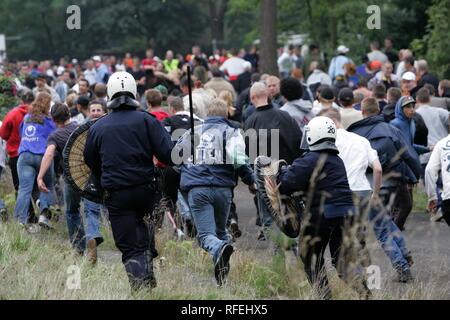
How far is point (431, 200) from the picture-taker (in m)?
12.9

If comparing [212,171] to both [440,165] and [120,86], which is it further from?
[440,165]

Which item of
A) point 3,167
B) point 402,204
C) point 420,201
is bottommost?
point 420,201

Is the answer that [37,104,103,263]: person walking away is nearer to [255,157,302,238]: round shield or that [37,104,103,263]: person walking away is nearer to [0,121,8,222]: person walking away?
[0,121,8,222]: person walking away

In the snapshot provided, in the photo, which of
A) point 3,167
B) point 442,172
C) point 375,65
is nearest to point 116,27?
point 375,65

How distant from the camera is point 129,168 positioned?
10008 millimetres

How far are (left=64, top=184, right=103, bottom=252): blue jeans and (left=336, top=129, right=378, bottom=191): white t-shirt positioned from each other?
2884mm

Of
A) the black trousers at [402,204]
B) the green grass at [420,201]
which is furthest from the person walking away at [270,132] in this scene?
the green grass at [420,201]

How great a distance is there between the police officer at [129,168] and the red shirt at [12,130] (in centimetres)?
650

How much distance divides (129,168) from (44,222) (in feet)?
18.9

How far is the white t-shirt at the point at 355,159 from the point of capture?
12.0 m

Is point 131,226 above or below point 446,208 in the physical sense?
above

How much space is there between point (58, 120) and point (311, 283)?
5.76 m

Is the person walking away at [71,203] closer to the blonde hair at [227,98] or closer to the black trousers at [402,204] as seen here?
the blonde hair at [227,98]
